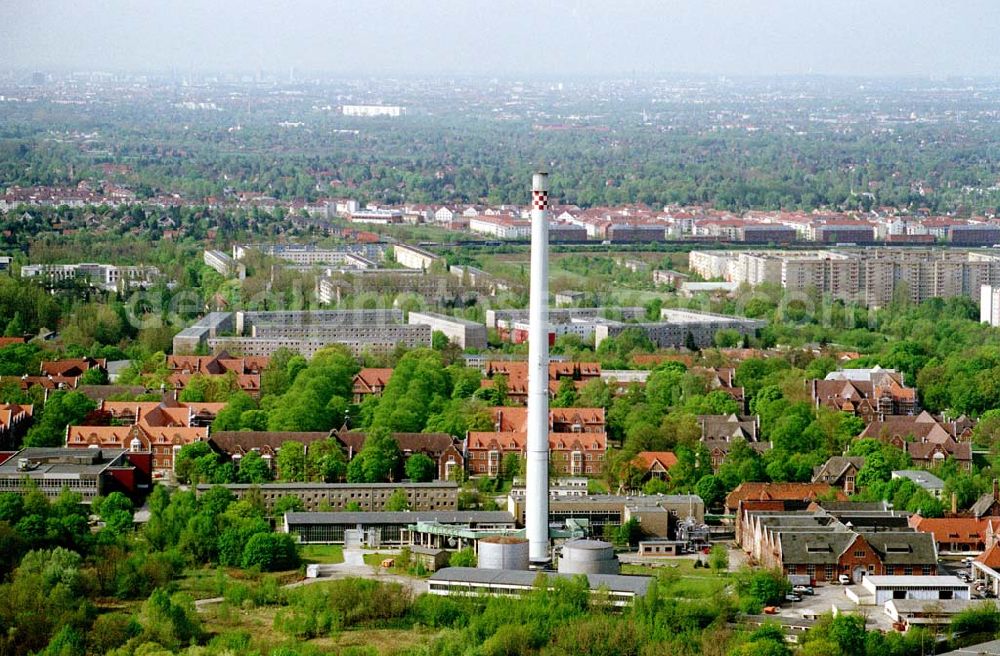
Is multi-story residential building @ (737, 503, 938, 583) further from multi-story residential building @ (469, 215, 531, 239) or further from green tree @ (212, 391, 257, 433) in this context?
multi-story residential building @ (469, 215, 531, 239)

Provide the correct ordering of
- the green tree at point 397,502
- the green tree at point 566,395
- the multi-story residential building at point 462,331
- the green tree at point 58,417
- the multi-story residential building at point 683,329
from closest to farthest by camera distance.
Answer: the green tree at point 397,502 → the green tree at point 58,417 → the green tree at point 566,395 → the multi-story residential building at point 462,331 → the multi-story residential building at point 683,329

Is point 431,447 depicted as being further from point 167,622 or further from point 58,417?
point 167,622

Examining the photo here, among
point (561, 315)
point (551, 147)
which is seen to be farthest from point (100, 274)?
point (551, 147)

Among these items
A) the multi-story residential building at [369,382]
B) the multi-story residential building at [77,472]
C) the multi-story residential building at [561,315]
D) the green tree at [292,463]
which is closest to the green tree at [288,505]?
the green tree at [292,463]

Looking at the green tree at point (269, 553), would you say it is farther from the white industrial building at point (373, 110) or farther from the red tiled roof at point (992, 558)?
the white industrial building at point (373, 110)

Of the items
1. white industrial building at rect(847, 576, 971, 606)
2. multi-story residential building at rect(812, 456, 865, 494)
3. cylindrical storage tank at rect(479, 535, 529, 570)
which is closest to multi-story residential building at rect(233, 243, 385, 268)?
multi-story residential building at rect(812, 456, 865, 494)

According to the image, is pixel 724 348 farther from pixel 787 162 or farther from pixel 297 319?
pixel 787 162

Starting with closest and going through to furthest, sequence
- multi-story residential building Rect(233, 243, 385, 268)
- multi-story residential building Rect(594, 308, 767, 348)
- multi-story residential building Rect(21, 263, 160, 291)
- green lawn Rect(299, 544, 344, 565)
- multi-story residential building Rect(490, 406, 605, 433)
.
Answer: green lawn Rect(299, 544, 344, 565) → multi-story residential building Rect(490, 406, 605, 433) → multi-story residential building Rect(594, 308, 767, 348) → multi-story residential building Rect(21, 263, 160, 291) → multi-story residential building Rect(233, 243, 385, 268)
